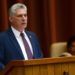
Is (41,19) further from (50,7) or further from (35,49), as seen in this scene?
(35,49)

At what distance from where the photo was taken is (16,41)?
10.3ft

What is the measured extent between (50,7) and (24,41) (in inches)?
39.7

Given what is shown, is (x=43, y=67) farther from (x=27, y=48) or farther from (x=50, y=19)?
(x=50, y=19)

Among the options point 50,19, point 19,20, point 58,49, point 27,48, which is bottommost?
point 58,49

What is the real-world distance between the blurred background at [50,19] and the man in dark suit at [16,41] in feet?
2.43

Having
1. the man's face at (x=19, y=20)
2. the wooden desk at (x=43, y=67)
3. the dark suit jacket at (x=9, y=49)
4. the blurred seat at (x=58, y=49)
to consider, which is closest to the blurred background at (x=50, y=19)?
the blurred seat at (x=58, y=49)

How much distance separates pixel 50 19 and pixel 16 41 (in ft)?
3.34

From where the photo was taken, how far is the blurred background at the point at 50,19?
159 inches

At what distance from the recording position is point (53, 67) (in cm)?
Answer: 246

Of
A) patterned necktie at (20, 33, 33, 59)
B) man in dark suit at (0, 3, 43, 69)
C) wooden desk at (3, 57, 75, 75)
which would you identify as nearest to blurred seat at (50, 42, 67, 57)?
man in dark suit at (0, 3, 43, 69)

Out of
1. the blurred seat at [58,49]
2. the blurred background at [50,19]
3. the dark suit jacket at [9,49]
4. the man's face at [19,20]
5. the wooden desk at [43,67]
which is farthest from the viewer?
the blurred background at [50,19]

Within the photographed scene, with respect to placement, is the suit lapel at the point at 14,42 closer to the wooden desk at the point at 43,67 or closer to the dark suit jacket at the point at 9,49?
the dark suit jacket at the point at 9,49

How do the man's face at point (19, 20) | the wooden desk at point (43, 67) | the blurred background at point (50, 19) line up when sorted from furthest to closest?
the blurred background at point (50, 19), the man's face at point (19, 20), the wooden desk at point (43, 67)

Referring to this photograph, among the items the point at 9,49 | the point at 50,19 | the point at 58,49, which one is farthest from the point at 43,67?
the point at 50,19
